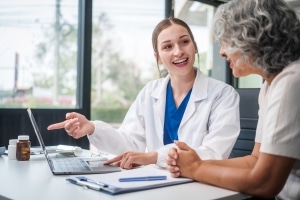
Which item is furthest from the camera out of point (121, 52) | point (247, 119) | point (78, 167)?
point (121, 52)

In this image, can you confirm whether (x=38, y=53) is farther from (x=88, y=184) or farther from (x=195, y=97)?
(x=88, y=184)

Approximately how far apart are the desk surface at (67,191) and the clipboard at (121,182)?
0.6 inches

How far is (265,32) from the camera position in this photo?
976mm

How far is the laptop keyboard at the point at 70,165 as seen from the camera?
119 centimetres

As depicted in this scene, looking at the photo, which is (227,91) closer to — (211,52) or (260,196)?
(260,196)

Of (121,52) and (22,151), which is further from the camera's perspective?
(121,52)

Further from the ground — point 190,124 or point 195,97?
point 195,97

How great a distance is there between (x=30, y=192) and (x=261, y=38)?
776mm

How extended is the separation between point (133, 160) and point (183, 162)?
0.80 feet

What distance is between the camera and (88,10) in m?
2.73

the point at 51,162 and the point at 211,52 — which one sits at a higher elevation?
the point at 211,52

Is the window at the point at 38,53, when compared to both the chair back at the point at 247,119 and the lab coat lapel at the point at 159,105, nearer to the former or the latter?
the lab coat lapel at the point at 159,105

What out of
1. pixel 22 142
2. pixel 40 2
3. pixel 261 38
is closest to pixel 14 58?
pixel 40 2

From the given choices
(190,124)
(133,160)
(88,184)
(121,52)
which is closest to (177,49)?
(190,124)
